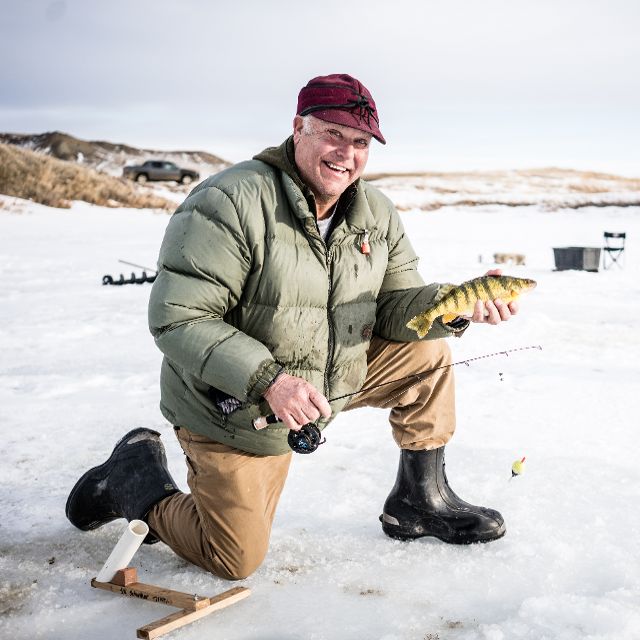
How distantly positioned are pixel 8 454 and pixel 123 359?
7.16ft

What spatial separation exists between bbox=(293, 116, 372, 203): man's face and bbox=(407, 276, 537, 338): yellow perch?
0.58 m

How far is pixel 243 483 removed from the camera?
2855mm

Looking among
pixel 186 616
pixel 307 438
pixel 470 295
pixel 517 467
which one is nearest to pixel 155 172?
pixel 517 467

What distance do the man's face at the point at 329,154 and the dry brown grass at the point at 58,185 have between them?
19.7 meters

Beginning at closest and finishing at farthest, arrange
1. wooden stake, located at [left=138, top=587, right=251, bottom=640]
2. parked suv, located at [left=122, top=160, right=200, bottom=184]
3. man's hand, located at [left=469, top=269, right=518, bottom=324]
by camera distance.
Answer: wooden stake, located at [left=138, top=587, right=251, bottom=640]
man's hand, located at [left=469, top=269, right=518, bottom=324]
parked suv, located at [left=122, top=160, right=200, bottom=184]

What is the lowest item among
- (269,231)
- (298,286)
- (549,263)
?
(549,263)

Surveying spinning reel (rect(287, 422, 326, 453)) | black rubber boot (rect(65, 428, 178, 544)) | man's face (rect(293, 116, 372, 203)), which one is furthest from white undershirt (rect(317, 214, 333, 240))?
black rubber boot (rect(65, 428, 178, 544))

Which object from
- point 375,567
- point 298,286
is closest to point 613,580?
point 375,567

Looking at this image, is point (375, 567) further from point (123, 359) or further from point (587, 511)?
point (123, 359)

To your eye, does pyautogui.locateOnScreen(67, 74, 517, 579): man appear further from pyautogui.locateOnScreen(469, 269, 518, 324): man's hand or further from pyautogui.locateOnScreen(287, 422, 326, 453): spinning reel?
pyautogui.locateOnScreen(287, 422, 326, 453): spinning reel

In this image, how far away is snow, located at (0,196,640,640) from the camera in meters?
2.52

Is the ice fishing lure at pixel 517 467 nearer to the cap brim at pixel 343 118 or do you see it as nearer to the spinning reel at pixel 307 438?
the spinning reel at pixel 307 438

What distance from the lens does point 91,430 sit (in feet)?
14.4

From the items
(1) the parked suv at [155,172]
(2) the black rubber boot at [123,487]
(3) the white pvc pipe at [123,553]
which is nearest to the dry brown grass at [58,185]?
(1) the parked suv at [155,172]
